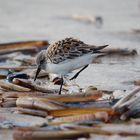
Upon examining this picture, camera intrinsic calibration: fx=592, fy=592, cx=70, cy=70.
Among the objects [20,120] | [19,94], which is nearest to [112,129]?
[20,120]

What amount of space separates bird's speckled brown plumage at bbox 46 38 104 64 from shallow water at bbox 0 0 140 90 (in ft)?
1.69

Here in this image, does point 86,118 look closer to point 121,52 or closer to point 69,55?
point 69,55

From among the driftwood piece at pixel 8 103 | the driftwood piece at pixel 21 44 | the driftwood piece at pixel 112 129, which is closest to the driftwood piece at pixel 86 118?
the driftwood piece at pixel 112 129

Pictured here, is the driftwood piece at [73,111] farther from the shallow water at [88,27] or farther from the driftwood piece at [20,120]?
the shallow water at [88,27]

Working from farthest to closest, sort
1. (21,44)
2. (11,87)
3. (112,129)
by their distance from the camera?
(21,44), (11,87), (112,129)

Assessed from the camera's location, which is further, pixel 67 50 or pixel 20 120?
pixel 67 50

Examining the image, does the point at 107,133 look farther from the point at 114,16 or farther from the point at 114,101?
the point at 114,16

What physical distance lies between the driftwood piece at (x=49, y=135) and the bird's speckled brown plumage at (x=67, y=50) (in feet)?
6.03

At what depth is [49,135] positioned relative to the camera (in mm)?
4477

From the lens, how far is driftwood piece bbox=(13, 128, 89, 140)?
14.7ft

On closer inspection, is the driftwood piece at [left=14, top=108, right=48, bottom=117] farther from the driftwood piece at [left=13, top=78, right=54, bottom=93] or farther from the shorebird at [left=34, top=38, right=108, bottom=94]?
the shorebird at [left=34, top=38, right=108, bottom=94]

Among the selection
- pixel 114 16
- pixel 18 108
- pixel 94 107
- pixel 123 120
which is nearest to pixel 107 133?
pixel 123 120

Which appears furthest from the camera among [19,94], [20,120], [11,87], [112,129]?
[11,87]

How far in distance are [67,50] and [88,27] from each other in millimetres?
5219
